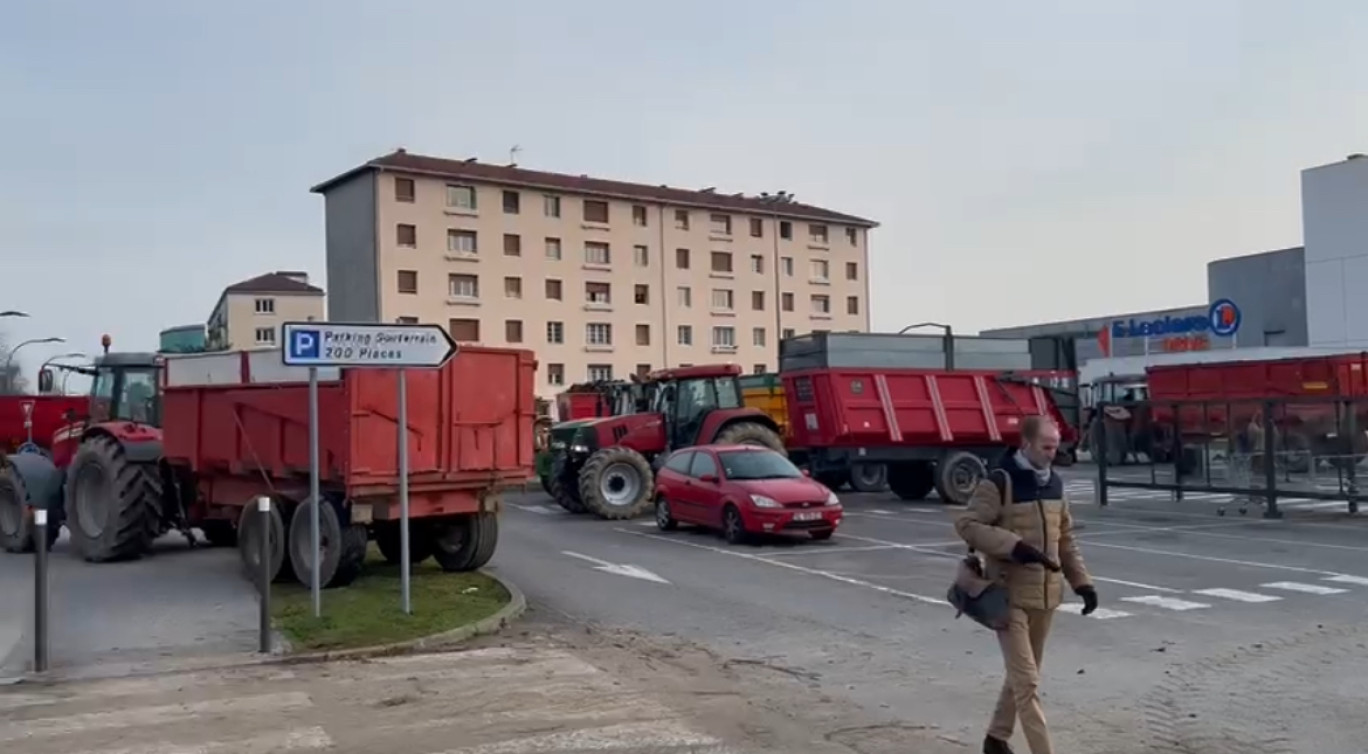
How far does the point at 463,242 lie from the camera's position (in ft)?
218

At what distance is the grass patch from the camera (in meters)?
11.0

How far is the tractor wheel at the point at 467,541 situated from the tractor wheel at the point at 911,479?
13632 mm

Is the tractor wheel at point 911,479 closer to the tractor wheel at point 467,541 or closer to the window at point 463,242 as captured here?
the tractor wheel at point 467,541

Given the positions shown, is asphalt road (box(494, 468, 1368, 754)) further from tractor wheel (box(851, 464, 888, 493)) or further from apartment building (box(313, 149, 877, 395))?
apartment building (box(313, 149, 877, 395))

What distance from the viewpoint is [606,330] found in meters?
70.9

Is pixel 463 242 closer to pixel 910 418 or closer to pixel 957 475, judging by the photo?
pixel 910 418

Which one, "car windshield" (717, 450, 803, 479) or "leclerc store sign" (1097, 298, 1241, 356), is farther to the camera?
"leclerc store sign" (1097, 298, 1241, 356)

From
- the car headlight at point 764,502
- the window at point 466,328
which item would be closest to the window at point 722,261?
the window at point 466,328

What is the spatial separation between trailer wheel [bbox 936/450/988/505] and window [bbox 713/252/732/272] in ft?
162

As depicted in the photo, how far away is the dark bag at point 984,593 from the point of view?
263 inches

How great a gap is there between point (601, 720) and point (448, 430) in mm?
6572

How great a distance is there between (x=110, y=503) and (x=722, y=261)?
5980 centimetres

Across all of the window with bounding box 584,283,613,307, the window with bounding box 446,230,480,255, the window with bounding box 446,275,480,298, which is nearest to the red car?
the window with bounding box 446,275,480,298

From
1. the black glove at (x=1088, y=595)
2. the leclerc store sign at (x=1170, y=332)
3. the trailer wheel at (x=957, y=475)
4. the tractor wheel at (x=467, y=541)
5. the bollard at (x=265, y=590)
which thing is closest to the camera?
the black glove at (x=1088, y=595)
